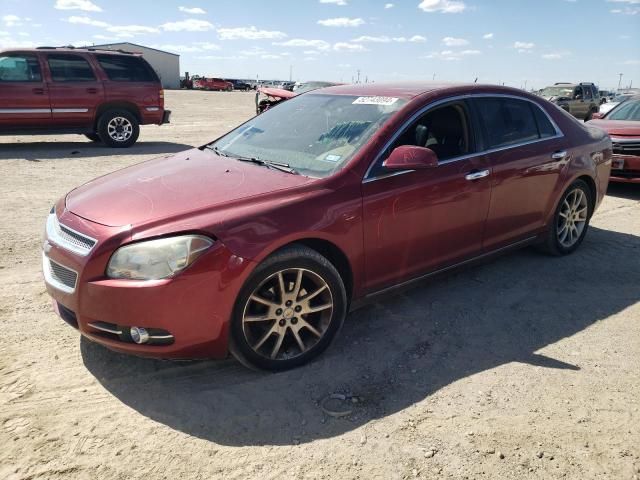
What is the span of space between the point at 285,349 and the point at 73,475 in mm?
1300

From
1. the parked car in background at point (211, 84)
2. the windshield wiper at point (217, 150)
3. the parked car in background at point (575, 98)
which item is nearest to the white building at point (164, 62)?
the parked car in background at point (211, 84)

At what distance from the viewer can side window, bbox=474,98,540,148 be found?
4.25 meters

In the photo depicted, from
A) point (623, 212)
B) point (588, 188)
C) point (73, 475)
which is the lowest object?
point (73, 475)

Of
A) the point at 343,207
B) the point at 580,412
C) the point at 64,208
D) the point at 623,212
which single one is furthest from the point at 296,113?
the point at 623,212

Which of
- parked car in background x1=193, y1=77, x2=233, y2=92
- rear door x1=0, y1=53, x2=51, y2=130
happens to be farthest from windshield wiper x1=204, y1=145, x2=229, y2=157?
parked car in background x1=193, y1=77, x2=233, y2=92

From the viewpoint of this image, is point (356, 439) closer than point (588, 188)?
Yes

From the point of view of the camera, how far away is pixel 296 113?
4.25 meters

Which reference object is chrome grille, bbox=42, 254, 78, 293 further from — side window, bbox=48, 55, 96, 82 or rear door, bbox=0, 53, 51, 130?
side window, bbox=48, 55, 96, 82

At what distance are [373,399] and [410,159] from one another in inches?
58.4

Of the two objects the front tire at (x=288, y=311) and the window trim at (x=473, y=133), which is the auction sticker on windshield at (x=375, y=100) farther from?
the front tire at (x=288, y=311)

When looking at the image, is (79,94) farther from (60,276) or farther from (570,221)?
(570,221)

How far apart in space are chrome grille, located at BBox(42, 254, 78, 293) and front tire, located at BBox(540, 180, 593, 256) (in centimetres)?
408

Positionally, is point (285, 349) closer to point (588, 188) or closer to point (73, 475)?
point (73, 475)

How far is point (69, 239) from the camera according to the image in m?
3.01
